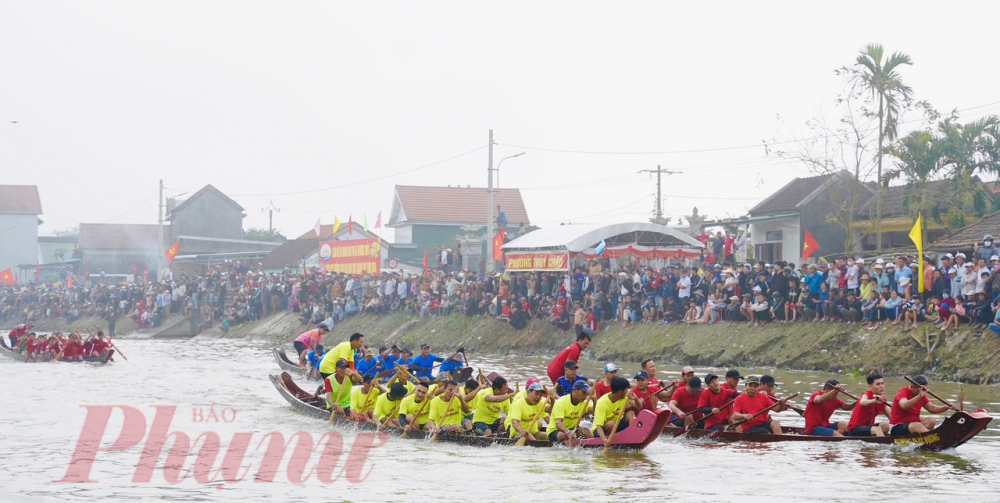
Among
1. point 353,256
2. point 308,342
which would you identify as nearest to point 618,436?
point 308,342

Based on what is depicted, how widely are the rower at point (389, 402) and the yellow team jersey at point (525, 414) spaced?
2602 millimetres

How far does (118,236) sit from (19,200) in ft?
33.0

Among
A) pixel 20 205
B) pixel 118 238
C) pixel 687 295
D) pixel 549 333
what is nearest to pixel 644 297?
pixel 687 295

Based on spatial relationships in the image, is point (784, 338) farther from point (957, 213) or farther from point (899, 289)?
point (957, 213)

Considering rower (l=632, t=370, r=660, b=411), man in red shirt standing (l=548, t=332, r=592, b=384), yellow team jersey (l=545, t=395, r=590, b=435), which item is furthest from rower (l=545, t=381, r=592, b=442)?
man in red shirt standing (l=548, t=332, r=592, b=384)

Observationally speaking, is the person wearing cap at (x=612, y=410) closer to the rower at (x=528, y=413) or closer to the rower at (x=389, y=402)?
the rower at (x=528, y=413)

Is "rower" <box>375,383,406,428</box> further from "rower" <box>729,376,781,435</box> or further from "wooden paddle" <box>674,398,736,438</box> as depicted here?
"rower" <box>729,376,781,435</box>

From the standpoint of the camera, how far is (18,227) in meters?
90.2

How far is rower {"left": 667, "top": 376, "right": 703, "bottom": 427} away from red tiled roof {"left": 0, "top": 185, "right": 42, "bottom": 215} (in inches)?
3311

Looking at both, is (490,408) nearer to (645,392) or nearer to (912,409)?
(645,392)

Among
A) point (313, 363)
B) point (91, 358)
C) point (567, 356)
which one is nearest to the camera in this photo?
point (567, 356)

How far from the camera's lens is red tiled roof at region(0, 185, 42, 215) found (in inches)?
3538

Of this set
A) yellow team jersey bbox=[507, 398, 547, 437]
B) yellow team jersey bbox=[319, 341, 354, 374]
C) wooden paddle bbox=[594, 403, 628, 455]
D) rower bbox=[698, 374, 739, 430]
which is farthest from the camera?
yellow team jersey bbox=[319, 341, 354, 374]

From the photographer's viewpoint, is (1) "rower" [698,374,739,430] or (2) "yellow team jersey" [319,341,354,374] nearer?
(1) "rower" [698,374,739,430]
